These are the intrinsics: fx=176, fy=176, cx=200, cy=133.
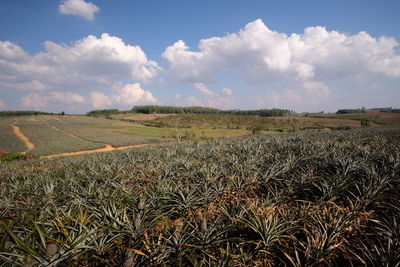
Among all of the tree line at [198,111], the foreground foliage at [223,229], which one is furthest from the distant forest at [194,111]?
the foreground foliage at [223,229]

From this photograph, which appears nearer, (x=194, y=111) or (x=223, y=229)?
(x=223, y=229)

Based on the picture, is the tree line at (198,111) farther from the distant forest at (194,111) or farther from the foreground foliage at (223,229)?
the foreground foliage at (223,229)

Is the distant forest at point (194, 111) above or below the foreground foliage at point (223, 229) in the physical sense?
above

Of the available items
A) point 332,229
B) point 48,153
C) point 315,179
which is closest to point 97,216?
point 332,229

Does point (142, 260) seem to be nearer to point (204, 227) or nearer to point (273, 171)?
point (204, 227)

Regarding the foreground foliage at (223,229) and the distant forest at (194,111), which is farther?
the distant forest at (194,111)

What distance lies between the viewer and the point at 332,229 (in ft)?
8.52

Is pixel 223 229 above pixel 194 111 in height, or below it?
below

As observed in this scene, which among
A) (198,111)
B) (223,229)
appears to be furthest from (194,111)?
(223,229)

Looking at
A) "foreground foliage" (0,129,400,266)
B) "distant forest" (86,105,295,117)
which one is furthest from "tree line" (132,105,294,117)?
"foreground foliage" (0,129,400,266)

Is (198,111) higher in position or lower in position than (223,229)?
higher

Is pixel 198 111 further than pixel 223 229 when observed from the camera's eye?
Yes

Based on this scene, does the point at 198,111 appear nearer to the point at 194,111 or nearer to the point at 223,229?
the point at 194,111

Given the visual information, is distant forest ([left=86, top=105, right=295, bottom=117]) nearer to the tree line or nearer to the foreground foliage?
the tree line
